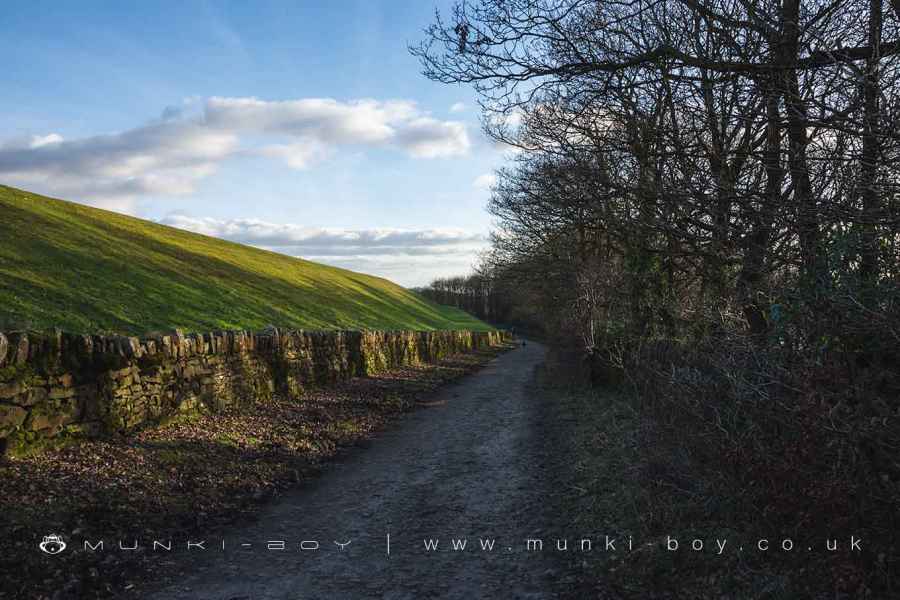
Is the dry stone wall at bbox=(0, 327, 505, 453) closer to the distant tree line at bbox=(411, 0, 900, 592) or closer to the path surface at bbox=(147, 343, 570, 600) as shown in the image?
the path surface at bbox=(147, 343, 570, 600)

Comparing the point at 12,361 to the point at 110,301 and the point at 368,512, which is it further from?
the point at 110,301

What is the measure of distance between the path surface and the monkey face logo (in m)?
1.08

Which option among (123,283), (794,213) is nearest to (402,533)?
(794,213)

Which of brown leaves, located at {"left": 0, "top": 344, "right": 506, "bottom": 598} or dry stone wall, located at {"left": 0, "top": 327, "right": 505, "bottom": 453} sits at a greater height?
dry stone wall, located at {"left": 0, "top": 327, "right": 505, "bottom": 453}

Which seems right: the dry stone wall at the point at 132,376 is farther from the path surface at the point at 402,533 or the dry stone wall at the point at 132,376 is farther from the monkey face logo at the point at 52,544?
the path surface at the point at 402,533

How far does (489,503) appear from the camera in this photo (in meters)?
7.61

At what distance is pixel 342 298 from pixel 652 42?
131ft

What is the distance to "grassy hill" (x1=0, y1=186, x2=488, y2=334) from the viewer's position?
15.2 meters

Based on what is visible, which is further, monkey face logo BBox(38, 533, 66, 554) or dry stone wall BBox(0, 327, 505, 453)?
dry stone wall BBox(0, 327, 505, 453)

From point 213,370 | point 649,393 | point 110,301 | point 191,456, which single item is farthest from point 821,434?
point 110,301

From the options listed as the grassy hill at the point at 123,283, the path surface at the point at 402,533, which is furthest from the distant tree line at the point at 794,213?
the grassy hill at the point at 123,283

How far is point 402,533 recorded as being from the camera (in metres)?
6.54

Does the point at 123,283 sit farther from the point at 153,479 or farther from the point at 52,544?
the point at 52,544

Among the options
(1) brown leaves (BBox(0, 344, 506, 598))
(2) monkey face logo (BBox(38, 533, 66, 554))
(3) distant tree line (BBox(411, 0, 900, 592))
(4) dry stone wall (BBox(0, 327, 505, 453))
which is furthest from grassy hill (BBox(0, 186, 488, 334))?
(3) distant tree line (BBox(411, 0, 900, 592))
